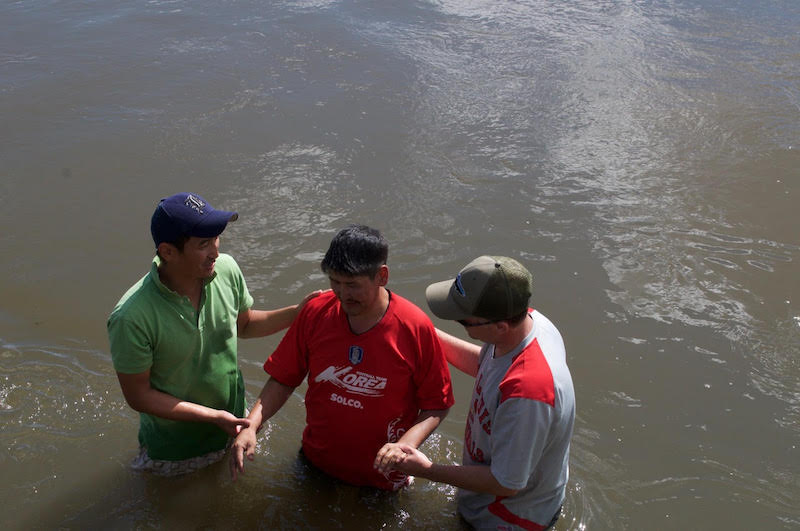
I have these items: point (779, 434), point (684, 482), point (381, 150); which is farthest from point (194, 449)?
point (381, 150)

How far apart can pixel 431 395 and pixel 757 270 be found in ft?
13.3

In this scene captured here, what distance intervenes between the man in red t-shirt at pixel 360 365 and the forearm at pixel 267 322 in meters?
0.42

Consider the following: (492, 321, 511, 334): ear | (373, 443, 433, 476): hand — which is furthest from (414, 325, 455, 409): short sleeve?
(492, 321, 511, 334): ear

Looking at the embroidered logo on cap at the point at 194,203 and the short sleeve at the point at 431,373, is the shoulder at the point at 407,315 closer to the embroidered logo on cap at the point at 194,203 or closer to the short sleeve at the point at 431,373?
the short sleeve at the point at 431,373

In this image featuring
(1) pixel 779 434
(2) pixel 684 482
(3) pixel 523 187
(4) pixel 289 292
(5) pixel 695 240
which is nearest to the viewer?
(2) pixel 684 482

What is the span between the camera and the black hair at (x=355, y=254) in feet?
10.2

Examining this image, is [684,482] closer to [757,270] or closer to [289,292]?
[757,270]

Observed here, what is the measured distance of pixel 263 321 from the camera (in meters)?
3.91

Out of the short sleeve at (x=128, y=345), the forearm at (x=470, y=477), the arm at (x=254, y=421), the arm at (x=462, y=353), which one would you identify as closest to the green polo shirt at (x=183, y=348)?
the short sleeve at (x=128, y=345)

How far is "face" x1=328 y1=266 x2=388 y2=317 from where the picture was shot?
3.12 m

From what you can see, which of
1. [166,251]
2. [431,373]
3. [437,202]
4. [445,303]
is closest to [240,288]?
[166,251]

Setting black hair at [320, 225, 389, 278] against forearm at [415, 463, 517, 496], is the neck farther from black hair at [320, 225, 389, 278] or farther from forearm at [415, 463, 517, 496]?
black hair at [320, 225, 389, 278]

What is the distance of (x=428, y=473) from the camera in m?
2.98

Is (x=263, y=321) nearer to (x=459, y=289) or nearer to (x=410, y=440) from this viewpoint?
(x=410, y=440)
